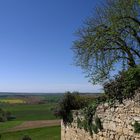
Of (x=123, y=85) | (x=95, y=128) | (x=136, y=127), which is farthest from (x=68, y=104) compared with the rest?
(x=136, y=127)

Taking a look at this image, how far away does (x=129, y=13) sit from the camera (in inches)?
938

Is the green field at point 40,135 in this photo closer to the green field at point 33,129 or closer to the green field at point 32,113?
the green field at point 33,129

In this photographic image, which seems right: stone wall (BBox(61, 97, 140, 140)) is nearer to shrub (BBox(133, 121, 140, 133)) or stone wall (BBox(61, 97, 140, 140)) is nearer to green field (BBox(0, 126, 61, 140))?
shrub (BBox(133, 121, 140, 133))

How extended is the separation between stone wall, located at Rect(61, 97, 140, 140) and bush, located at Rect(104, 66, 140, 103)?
0.34 m

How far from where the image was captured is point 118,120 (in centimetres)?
1288

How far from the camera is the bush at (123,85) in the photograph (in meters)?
12.5

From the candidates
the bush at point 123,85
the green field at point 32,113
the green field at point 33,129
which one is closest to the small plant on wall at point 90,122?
the bush at point 123,85

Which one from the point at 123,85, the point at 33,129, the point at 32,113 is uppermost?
the point at 123,85

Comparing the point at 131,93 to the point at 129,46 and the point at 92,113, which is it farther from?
the point at 129,46

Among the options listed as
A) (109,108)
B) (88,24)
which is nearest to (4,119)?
(88,24)

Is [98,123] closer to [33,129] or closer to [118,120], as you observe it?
[118,120]

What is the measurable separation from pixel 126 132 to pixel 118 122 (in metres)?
0.76

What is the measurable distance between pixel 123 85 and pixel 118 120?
4.60 feet

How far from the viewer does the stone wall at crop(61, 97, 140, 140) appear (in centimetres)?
1176
